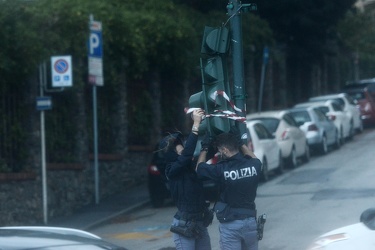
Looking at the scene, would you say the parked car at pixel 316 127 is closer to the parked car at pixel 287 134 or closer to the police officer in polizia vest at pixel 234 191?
the parked car at pixel 287 134

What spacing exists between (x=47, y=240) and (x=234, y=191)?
3.00 meters

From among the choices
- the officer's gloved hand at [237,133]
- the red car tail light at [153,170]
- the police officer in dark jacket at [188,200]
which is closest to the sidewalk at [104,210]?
the red car tail light at [153,170]

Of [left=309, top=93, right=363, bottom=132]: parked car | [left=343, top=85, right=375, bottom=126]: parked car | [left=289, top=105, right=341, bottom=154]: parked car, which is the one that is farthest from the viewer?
[left=343, top=85, right=375, bottom=126]: parked car

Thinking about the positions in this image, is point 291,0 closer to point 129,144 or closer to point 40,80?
point 129,144

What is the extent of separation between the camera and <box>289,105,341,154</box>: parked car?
1115 inches

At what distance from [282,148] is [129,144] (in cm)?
417

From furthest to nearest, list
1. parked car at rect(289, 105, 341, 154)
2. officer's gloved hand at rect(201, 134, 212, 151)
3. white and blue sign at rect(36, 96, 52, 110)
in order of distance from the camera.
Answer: parked car at rect(289, 105, 341, 154) → white and blue sign at rect(36, 96, 52, 110) → officer's gloved hand at rect(201, 134, 212, 151)

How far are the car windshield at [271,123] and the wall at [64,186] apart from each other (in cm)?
342

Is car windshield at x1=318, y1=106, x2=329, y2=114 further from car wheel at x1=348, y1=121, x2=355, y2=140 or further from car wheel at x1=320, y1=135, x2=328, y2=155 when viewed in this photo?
car wheel at x1=320, y1=135, x2=328, y2=155

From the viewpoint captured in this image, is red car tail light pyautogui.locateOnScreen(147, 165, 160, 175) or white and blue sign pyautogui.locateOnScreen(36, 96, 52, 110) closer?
white and blue sign pyautogui.locateOnScreen(36, 96, 52, 110)

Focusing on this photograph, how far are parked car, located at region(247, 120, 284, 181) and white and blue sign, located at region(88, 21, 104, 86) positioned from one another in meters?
4.06

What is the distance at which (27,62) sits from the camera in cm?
1734

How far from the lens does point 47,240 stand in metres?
5.54

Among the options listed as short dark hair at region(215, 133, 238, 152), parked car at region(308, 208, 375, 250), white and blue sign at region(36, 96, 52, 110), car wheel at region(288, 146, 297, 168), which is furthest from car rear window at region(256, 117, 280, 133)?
short dark hair at region(215, 133, 238, 152)
